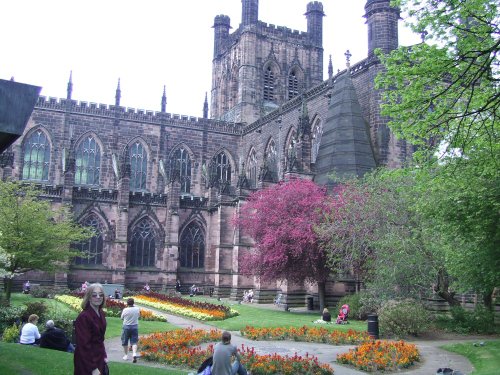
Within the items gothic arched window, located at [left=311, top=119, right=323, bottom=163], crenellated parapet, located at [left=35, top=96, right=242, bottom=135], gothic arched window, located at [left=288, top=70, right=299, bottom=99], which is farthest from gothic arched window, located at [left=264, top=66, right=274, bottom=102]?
gothic arched window, located at [left=311, top=119, right=323, bottom=163]

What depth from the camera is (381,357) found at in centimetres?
1365

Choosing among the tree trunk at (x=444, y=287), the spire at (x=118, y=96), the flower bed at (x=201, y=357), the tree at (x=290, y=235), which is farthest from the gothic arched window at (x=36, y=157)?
the tree trunk at (x=444, y=287)

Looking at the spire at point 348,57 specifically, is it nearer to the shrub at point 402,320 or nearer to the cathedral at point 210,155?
the cathedral at point 210,155

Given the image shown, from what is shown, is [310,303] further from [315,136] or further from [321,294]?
[315,136]

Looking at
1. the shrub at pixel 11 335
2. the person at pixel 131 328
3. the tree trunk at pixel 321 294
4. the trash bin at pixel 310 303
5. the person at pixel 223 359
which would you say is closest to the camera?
the person at pixel 223 359

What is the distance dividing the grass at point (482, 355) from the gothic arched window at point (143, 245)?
1168 inches

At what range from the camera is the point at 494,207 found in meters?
12.2

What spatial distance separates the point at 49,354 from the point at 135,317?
9.04ft

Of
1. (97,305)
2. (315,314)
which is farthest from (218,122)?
(97,305)

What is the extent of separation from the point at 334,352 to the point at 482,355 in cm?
392

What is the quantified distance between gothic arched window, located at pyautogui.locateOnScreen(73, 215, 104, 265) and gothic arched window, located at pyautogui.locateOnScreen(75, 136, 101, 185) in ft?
18.6

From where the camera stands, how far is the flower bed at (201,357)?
40.4 feet

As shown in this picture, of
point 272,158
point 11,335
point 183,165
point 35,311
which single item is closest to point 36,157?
point 183,165

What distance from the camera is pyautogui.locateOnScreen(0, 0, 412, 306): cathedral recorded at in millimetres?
33812
